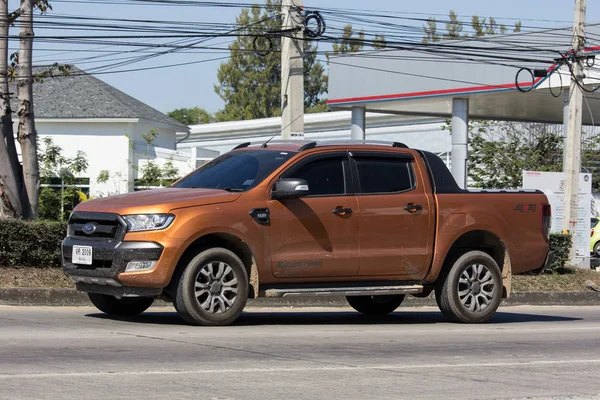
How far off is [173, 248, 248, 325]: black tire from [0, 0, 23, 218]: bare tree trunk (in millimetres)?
8147

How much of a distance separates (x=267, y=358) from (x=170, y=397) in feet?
6.25

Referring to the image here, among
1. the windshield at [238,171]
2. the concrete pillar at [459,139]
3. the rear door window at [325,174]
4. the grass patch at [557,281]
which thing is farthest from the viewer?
the concrete pillar at [459,139]

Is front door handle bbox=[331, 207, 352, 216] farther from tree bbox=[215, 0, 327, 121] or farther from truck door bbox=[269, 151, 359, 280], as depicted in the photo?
tree bbox=[215, 0, 327, 121]

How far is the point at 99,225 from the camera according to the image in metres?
10.3

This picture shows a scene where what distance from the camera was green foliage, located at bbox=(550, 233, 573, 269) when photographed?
2023cm

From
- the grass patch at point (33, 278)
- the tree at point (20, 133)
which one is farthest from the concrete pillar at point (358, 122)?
the grass patch at point (33, 278)

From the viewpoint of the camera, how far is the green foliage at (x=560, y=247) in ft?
66.4

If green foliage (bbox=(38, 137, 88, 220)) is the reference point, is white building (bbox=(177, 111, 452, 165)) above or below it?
above

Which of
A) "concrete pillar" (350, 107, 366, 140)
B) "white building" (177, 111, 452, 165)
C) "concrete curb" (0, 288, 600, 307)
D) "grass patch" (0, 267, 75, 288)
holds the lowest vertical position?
"concrete curb" (0, 288, 600, 307)

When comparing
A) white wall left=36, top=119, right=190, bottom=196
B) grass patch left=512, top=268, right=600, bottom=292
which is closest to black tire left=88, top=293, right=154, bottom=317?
grass patch left=512, top=268, right=600, bottom=292

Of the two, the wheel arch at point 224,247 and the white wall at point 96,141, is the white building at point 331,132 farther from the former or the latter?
the wheel arch at point 224,247

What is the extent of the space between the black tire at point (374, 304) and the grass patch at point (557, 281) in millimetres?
5167

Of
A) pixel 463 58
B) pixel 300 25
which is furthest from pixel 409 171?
pixel 463 58

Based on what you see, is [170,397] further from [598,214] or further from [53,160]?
[598,214]
